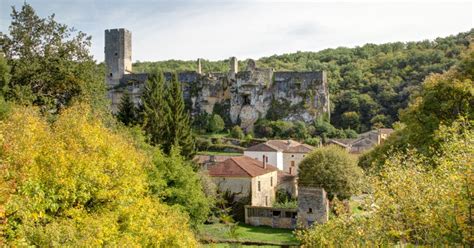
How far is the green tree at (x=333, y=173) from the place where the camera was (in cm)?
3828

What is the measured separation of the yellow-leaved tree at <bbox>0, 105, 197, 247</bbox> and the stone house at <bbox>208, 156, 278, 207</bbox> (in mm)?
18891

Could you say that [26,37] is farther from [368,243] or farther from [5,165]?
[368,243]

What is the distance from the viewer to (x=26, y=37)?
26.4 m

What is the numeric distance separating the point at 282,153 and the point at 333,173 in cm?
1508

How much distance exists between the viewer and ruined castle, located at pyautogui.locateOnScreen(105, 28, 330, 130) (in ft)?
234

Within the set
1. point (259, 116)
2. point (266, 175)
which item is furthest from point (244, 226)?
point (259, 116)

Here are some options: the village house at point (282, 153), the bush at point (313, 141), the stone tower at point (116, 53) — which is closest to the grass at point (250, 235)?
the village house at point (282, 153)

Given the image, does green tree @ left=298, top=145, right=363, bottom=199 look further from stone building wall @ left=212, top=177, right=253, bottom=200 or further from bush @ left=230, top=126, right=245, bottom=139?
bush @ left=230, top=126, right=245, bottom=139

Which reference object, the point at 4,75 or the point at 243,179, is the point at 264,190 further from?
the point at 4,75

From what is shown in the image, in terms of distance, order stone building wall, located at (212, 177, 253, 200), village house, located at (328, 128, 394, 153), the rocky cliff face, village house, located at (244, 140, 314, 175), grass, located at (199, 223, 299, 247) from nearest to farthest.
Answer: grass, located at (199, 223, 299, 247) < stone building wall, located at (212, 177, 253, 200) < village house, located at (244, 140, 314, 175) < village house, located at (328, 128, 394, 153) < the rocky cliff face

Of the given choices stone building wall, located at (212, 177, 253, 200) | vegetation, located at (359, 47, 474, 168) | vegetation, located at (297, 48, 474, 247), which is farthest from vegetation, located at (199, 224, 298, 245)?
vegetation, located at (297, 48, 474, 247)

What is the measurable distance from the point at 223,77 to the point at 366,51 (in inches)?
1790

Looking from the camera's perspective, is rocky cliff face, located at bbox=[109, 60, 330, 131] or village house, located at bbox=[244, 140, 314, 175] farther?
rocky cliff face, located at bbox=[109, 60, 330, 131]

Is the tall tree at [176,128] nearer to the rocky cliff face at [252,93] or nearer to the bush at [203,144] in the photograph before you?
the bush at [203,144]
